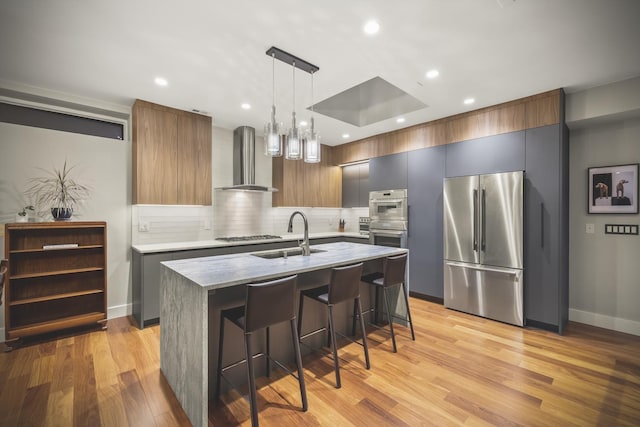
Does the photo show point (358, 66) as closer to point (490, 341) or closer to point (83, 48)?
point (83, 48)

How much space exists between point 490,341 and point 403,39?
9.87 ft

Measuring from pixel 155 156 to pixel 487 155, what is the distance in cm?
423

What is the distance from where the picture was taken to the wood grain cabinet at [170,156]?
3.44 meters

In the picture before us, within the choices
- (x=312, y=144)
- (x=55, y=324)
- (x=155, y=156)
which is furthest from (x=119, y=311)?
(x=312, y=144)

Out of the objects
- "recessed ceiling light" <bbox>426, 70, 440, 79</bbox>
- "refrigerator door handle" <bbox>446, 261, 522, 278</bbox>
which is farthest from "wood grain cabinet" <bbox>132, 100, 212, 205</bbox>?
"refrigerator door handle" <bbox>446, 261, 522, 278</bbox>

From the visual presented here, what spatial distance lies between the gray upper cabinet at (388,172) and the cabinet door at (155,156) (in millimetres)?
3135

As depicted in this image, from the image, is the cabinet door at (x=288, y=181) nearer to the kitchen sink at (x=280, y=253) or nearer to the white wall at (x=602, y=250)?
the kitchen sink at (x=280, y=253)

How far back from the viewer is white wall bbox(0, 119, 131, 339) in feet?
9.71

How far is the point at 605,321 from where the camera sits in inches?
129

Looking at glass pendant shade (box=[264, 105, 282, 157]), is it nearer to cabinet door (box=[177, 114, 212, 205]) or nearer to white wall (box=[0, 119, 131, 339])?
cabinet door (box=[177, 114, 212, 205])

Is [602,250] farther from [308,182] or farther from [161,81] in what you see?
[161,81]

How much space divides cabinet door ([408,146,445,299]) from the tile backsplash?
1.41 meters

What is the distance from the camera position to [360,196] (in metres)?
5.53

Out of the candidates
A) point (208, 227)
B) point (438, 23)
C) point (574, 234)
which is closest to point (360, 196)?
point (208, 227)
